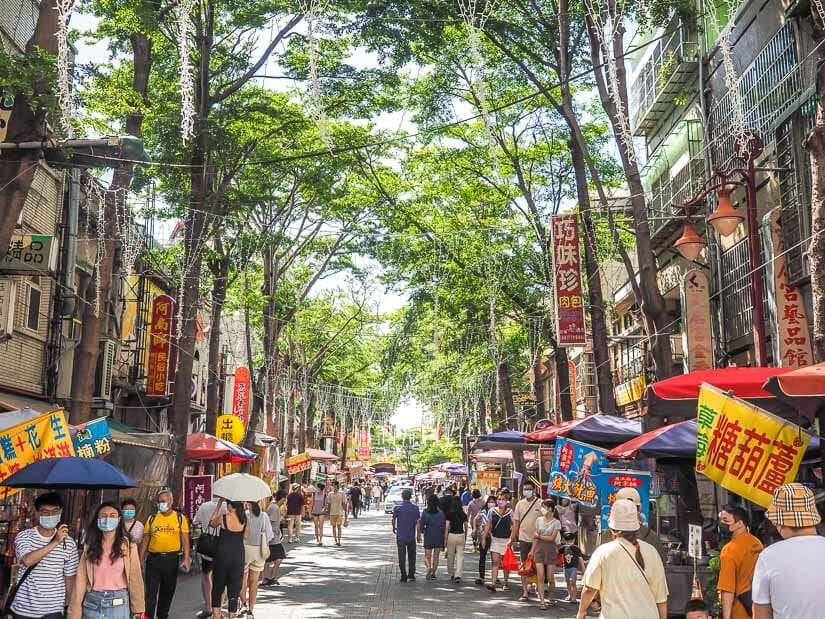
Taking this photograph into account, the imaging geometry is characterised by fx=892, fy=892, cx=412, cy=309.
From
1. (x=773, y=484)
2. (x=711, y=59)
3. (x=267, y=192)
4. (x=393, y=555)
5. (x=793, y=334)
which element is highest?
→ (x=711, y=59)

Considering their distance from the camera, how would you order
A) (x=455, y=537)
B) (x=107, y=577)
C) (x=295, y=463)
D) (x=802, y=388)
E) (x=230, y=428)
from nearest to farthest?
(x=802, y=388) → (x=107, y=577) → (x=455, y=537) → (x=230, y=428) → (x=295, y=463)

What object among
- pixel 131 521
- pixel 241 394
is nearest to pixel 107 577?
pixel 131 521

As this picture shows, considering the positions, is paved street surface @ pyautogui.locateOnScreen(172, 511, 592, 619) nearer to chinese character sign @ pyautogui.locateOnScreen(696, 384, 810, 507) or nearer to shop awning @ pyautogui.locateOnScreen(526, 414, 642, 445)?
shop awning @ pyautogui.locateOnScreen(526, 414, 642, 445)

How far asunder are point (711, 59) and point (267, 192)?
11897mm

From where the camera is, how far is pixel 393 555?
80.9 ft

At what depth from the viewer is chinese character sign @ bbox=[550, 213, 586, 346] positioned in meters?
19.8

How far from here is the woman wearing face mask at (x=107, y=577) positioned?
770 centimetres

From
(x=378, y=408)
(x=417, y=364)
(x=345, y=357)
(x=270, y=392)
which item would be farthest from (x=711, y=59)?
(x=378, y=408)

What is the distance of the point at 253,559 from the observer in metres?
13.3

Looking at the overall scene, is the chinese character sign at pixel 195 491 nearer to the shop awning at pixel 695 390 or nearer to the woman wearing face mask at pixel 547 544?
the woman wearing face mask at pixel 547 544

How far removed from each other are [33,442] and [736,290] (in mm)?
15583

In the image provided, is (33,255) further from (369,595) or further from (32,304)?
(369,595)

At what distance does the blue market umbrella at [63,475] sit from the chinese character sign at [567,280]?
12.5 metres

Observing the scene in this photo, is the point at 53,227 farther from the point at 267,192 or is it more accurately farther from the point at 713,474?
the point at 713,474
